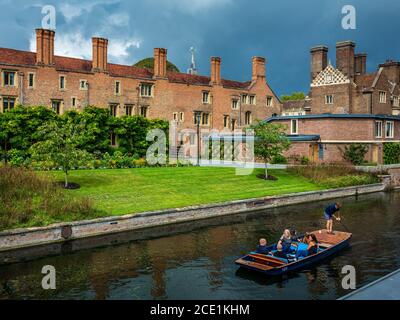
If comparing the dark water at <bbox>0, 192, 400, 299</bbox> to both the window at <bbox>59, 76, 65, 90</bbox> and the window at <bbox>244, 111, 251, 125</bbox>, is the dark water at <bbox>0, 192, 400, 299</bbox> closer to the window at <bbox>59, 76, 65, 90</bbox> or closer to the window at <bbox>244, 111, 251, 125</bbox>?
the window at <bbox>59, 76, 65, 90</bbox>

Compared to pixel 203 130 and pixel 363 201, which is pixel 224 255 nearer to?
pixel 363 201

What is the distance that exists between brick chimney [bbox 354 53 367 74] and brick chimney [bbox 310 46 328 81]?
435 centimetres

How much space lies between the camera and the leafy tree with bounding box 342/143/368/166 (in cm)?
4922

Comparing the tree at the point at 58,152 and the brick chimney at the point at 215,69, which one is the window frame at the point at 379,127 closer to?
the brick chimney at the point at 215,69

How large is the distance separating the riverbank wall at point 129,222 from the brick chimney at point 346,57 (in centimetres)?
3188

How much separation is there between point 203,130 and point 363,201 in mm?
31222

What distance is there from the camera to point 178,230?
24125mm

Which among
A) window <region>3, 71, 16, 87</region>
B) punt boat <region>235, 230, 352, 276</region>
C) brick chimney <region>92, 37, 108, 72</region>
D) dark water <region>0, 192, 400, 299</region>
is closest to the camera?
dark water <region>0, 192, 400, 299</region>

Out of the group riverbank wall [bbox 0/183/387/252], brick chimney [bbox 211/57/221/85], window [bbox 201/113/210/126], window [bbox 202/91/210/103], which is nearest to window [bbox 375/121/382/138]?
riverbank wall [bbox 0/183/387/252]

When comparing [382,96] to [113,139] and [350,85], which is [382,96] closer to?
[350,85]

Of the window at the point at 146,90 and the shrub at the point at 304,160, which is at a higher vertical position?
the window at the point at 146,90

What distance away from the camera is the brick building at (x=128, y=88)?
4584 cm

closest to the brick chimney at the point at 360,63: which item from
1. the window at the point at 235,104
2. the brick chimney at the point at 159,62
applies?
the window at the point at 235,104

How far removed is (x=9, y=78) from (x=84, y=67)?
9151 millimetres
